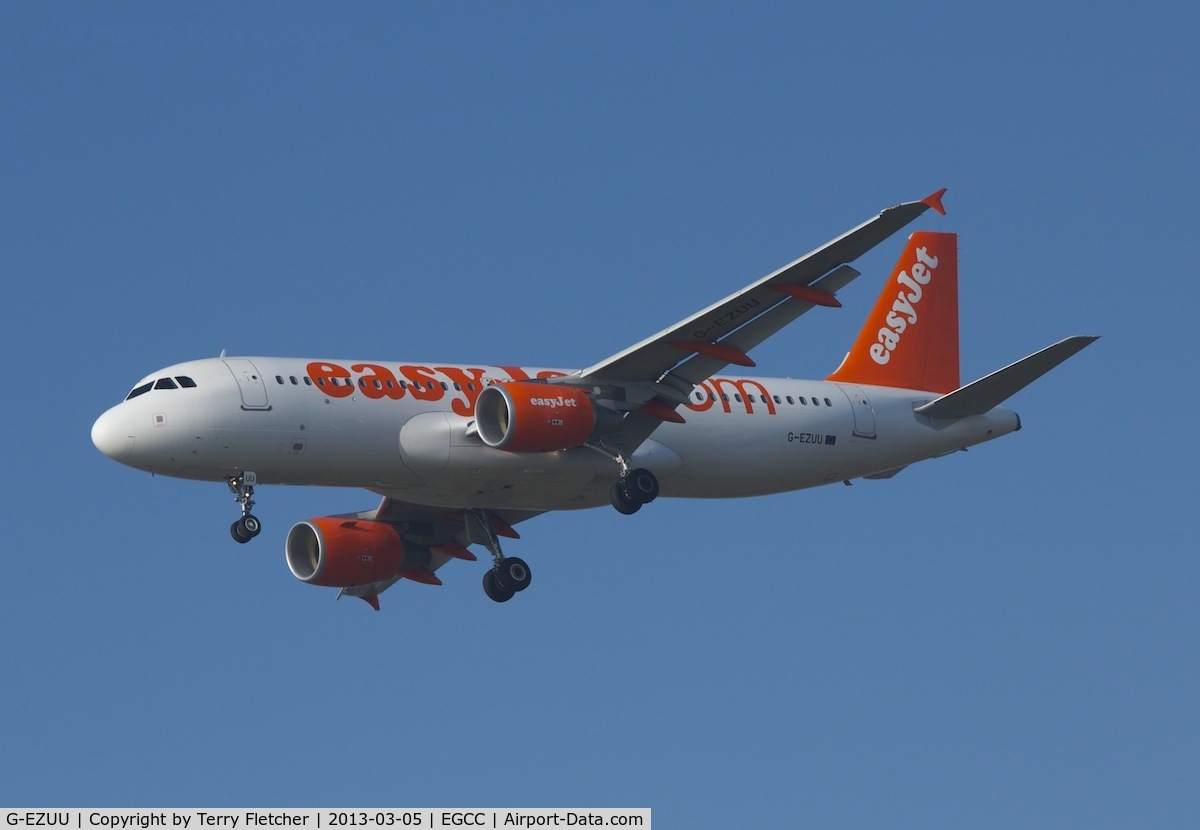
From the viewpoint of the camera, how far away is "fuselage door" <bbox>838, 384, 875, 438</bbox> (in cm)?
5716

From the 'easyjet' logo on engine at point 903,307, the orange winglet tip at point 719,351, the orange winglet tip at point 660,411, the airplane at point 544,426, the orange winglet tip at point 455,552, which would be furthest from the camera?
the 'easyjet' logo on engine at point 903,307

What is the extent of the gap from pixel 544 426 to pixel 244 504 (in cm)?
704

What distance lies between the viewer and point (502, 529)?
57594mm

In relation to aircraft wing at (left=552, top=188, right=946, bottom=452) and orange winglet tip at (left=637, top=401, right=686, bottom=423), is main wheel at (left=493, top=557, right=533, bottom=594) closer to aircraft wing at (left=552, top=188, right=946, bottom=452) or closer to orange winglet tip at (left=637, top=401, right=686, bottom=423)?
aircraft wing at (left=552, top=188, right=946, bottom=452)

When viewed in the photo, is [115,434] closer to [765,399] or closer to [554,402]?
[554,402]

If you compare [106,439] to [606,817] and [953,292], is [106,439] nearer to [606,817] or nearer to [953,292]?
[606,817]

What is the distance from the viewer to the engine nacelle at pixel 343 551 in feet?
186

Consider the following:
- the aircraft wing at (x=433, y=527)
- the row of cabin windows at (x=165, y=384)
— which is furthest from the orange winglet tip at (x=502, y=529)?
the row of cabin windows at (x=165, y=384)

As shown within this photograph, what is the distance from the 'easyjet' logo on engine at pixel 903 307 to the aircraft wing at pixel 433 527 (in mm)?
10725

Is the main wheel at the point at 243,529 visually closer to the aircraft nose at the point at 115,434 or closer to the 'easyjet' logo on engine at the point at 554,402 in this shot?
the aircraft nose at the point at 115,434

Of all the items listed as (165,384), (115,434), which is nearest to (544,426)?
(165,384)

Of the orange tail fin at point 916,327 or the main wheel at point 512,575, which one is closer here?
the main wheel at point 512,575

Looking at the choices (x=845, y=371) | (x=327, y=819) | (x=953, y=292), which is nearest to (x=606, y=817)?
(x=327, y=819)

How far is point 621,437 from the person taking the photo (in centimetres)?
5284
